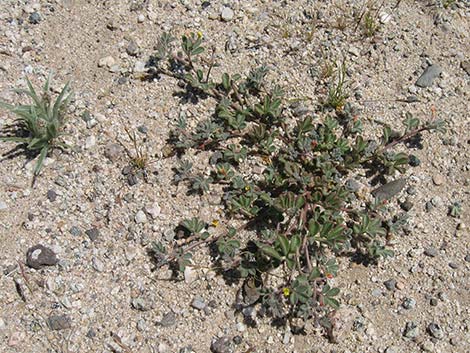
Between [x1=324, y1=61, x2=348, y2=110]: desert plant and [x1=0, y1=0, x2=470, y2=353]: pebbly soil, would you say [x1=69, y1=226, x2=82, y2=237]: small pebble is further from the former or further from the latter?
[x1=324, y1=61, x2=348, y2=110]: desert plant

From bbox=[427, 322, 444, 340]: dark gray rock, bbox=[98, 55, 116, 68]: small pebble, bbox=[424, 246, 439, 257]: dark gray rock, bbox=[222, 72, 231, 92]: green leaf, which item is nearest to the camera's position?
bbox=[427, 322, 444, 340]: dark gray rock

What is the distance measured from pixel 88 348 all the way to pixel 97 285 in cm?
42

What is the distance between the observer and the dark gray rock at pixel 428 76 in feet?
15.8

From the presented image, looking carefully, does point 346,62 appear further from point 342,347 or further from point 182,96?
point 342,347

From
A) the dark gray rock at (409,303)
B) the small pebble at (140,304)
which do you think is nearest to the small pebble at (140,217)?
the small pebble at (140,304)

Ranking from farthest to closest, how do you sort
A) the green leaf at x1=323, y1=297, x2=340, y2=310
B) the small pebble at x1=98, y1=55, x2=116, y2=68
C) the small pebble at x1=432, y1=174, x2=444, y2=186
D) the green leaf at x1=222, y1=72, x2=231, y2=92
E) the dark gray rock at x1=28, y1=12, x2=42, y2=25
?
Answer: the dark gray rock at x1=28, y1=12, x2=42, y2=25 → the small pebble at x1=98, y1=55, x2=116, y2=68 → the green leaf at x1=222, y1=72, x2=231, y2=92 → the small pebble at x1=432, y1=174, x2=444, y2=186 → the green leaf at x1=323, y1=297, x2=340, y2=310

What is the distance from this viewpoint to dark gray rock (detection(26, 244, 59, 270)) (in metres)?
3.92

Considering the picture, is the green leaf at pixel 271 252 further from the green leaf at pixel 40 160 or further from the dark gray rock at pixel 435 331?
the green leaf at pixel 40 160

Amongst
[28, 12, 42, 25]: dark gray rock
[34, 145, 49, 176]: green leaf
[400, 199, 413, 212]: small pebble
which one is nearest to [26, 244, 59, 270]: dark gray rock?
[34, 145, 49, 176]: green leaf

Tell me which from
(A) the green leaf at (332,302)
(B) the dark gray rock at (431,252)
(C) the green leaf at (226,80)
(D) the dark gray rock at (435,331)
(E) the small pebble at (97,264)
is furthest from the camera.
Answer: (C) the green leaf at (226,80)

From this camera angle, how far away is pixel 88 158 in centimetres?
435

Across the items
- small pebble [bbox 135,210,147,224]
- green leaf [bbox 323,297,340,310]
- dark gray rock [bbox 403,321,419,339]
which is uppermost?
green leaf [bbox 323,297,340,310]

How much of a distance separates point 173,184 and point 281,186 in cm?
81

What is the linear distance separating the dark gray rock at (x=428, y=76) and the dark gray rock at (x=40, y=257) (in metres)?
3.19
